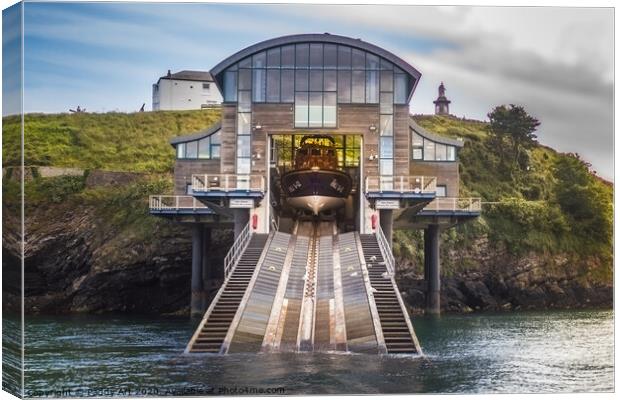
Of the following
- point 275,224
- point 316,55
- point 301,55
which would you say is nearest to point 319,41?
point 316,55

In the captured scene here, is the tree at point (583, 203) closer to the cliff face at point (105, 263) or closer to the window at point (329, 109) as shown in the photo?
the cliff face at point (105, 263)

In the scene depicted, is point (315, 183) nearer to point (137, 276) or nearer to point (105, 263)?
point (137, 276)

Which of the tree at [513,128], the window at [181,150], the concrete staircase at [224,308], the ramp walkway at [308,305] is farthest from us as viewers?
the tree at [513,128]

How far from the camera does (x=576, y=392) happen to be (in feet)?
107

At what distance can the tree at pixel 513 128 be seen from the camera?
305 ft

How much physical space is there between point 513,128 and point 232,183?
46.6m

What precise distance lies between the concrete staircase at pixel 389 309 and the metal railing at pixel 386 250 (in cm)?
17

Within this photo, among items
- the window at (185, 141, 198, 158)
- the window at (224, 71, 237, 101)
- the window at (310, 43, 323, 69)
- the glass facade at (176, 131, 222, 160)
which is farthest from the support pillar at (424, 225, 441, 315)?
the window at (310, 43, 323, 69)

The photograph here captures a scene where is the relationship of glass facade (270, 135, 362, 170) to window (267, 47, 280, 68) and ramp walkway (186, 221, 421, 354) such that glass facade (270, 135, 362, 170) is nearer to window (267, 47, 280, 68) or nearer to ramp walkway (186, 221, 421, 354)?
window (267, 47, 280, 68)

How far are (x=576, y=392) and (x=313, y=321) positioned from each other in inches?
375

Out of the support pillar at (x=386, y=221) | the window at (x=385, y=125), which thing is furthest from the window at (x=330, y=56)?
the support pillar at (x=386, y=221)

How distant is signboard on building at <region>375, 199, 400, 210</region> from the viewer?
168 ft

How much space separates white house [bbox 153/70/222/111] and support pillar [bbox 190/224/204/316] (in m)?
42.3

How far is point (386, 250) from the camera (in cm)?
4825
